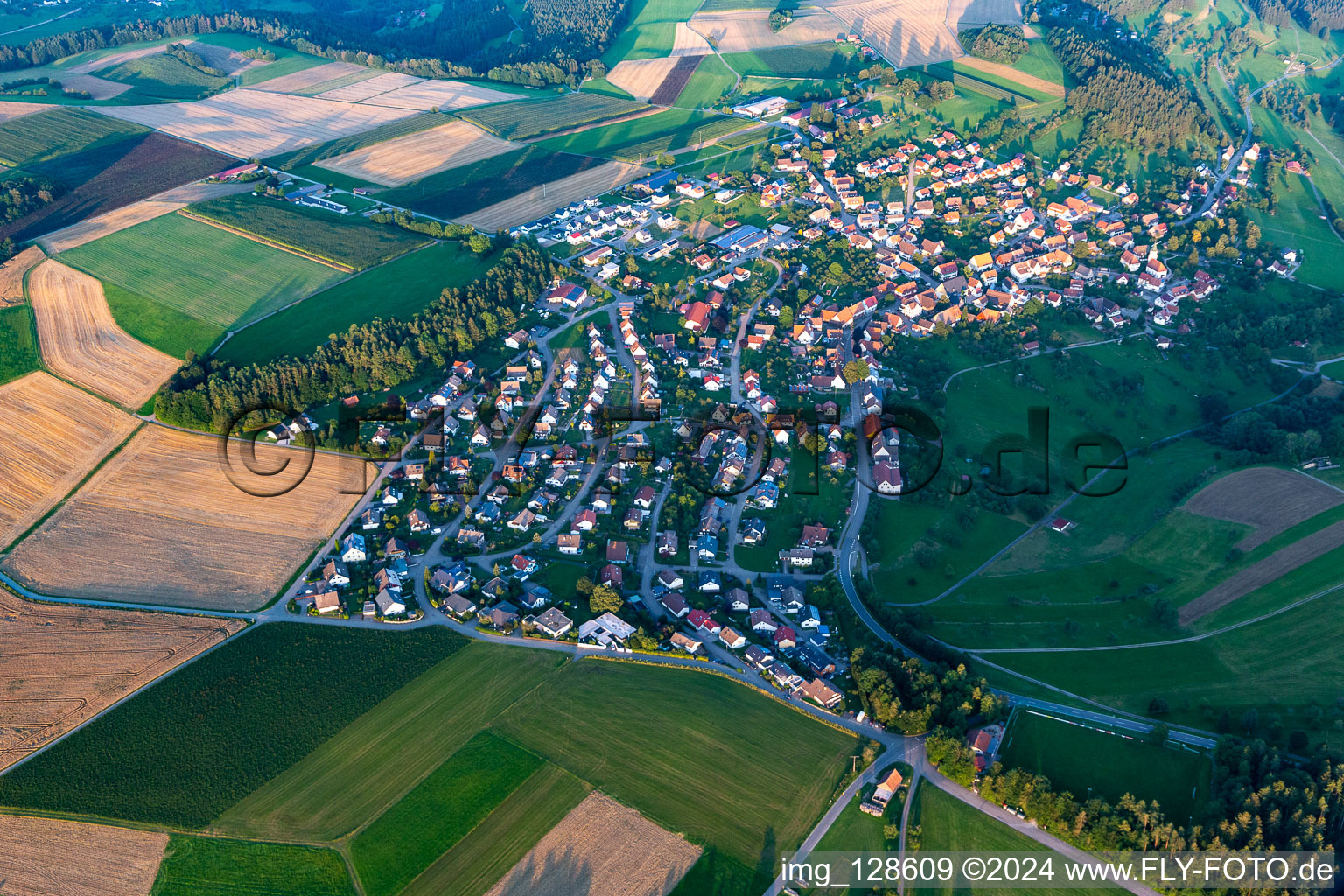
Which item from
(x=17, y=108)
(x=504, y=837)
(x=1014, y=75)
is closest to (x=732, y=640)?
(x=504, y=837)

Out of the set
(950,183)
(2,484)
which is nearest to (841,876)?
(2,484)

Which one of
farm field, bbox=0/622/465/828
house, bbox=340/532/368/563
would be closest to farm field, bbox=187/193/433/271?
house, bbox=340/532/368/563

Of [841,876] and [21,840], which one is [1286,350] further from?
[21,840]

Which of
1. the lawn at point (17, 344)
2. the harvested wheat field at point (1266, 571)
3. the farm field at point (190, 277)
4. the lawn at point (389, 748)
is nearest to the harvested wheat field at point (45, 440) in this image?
the lawn at point (17, 344)

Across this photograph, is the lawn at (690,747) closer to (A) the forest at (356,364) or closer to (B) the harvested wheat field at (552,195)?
(A) the forest at (356,364)

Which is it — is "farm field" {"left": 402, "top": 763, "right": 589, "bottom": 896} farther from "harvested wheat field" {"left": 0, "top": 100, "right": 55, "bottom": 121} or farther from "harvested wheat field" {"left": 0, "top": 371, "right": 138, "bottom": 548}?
"harvested wheat field" {"left": 0, "top": 100, "right": 55, "bottom": 121}

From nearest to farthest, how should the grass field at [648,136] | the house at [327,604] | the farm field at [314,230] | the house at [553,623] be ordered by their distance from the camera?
the house at [553,623], the house at [327,604], the farm field at [314,230], the grass field at [648,136]
